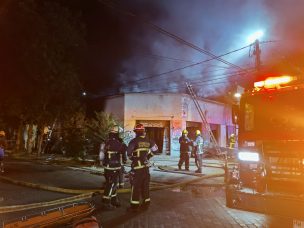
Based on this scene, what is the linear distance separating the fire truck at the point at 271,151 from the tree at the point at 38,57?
9987mm

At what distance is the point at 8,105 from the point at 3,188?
32.6 feet

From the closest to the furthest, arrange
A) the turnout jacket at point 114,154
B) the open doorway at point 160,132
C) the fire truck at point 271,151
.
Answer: the fire truck at point 271,151
the turnout jacket at point 114,154
the open doorway at point 160,132

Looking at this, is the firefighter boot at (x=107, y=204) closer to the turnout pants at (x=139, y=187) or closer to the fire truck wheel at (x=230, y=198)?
the turnout pants at (x=139, y=187)

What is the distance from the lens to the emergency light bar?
6.66 metres

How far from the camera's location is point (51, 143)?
28.7 meters

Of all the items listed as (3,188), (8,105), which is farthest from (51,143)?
(3,188)

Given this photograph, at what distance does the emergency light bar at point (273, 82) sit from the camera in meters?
6.66

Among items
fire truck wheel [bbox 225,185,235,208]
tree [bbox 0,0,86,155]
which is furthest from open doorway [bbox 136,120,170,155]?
fire truck wheel [bbox 225,185,235,208]

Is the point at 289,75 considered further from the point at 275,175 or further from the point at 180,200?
the point at 180,200

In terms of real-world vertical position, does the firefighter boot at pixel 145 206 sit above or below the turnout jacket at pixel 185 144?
below

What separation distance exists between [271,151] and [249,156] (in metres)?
0.45

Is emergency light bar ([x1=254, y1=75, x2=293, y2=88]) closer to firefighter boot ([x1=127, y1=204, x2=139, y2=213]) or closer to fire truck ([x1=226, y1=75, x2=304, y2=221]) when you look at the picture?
fire truck ([x1=226, y1=75, x2=304, y2=221])

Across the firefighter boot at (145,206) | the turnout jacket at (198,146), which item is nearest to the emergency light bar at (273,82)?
the firefighter boot at (145,206)

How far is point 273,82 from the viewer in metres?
6.82
